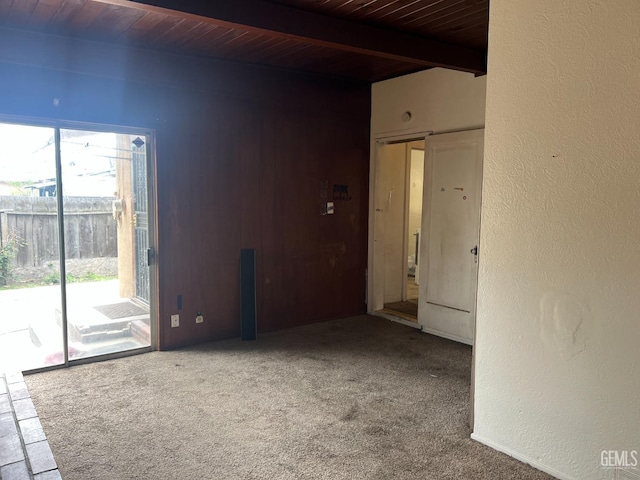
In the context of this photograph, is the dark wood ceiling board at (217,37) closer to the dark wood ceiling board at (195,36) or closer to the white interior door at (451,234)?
the dark wood ceiling board at (195,36)

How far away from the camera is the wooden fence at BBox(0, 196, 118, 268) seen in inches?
145

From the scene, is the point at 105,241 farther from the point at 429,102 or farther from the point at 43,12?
the point at 429,102

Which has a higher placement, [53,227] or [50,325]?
[53,227]

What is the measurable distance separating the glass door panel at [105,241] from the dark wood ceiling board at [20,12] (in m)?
0.83

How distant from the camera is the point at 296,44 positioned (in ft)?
13.3

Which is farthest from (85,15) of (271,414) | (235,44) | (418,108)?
(418,108)

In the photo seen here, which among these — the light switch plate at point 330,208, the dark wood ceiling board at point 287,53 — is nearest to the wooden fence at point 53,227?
the dark wood ceiling board at point 287,53

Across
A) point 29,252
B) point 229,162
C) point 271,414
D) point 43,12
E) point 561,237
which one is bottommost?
point 271,414

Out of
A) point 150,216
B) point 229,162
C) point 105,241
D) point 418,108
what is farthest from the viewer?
point 418,108

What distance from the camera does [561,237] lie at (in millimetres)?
2344

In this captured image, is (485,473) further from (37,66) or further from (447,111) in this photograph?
(37,66)

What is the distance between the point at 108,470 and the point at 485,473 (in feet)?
6.44

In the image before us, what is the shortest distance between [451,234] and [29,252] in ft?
12.4

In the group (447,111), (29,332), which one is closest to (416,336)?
(447,111)
